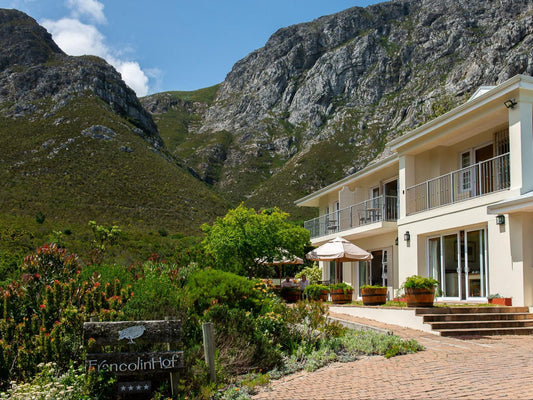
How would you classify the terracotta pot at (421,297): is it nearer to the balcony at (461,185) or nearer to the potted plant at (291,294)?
the balcony at (461,185)

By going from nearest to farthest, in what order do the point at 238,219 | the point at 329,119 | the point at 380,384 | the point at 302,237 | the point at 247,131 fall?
1. the point at 380,384
2. the point at 238,219
3. the point at 302,237
4. the point at 329,119
5. the point at 247,131

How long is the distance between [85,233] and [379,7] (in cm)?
8641

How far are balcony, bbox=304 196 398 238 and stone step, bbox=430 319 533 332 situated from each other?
8444mm

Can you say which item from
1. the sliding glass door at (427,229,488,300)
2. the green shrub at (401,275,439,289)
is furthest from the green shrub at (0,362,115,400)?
the sliding glass door at (427,229,488,300)

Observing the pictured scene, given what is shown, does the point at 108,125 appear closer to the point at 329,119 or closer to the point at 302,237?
the point at 329,119

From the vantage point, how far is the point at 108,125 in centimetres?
6266

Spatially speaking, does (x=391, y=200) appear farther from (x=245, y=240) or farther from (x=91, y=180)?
(x=91, y=180)

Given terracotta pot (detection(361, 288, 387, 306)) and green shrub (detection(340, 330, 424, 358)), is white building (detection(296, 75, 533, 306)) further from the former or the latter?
green shrub (detection(340, 330, 424, 358))

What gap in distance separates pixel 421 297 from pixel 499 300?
2041 mm

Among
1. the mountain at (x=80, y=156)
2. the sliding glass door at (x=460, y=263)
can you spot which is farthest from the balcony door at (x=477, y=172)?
the mountain at (x=80, y=156)

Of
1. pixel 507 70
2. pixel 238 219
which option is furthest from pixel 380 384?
pixel 507 70

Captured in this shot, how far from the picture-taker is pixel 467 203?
46.1ft

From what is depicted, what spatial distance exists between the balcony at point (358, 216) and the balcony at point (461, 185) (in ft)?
→ 7.90

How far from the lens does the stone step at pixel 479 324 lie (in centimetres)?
1080
